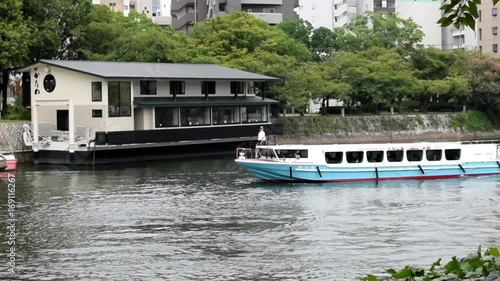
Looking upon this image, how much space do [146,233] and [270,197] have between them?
794 cm

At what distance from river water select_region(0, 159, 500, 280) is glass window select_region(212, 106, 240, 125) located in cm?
1633

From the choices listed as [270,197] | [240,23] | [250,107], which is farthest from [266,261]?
[240,23]

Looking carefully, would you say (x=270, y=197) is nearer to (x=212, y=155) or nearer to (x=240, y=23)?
(x=212, y=155)

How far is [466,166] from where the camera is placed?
33.2m

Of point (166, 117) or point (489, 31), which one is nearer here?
point (166, 117)

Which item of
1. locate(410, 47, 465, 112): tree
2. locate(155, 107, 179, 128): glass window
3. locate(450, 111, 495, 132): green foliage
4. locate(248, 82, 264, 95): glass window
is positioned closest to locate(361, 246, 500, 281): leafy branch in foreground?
locate(155, 107, 179, 128): glass window

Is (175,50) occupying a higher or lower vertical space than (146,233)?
higher

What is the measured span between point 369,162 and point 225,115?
19468 millimetres

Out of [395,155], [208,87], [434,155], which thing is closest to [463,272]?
[395,155]

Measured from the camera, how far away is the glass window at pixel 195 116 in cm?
4738

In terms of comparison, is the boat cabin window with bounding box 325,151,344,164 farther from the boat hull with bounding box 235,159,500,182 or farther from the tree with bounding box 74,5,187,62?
the tree with bounding box 74,5,187,62

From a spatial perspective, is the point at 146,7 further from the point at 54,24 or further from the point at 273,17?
the point at 54,24

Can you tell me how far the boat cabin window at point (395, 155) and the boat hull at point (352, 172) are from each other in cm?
50

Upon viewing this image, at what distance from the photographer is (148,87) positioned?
46719mm
